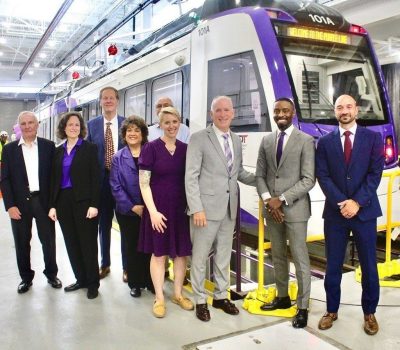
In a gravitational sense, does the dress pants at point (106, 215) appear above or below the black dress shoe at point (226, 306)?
above

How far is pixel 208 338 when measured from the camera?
3088 millimetres

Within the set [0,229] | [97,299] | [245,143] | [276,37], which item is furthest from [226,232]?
[0,229]

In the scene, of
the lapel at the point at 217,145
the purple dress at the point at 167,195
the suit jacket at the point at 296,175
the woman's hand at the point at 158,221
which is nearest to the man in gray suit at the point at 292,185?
the suit jacket at the point at 296,175

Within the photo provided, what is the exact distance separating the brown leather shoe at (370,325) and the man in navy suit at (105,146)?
2.28 meters

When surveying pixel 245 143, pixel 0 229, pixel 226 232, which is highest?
pixel 245 143

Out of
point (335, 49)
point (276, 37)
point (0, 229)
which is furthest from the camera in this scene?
point (0, 229)

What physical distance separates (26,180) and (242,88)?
8.63 ft

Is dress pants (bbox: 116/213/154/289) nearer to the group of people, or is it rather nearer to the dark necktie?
the group of people

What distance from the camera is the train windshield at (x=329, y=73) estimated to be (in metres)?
4.96

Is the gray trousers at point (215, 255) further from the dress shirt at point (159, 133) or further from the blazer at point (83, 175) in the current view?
the dress shirt at point (159, 133)

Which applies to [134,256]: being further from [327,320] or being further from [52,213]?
[327,320]

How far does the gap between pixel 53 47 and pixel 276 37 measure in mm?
17116

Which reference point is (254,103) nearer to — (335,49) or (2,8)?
(335,49)

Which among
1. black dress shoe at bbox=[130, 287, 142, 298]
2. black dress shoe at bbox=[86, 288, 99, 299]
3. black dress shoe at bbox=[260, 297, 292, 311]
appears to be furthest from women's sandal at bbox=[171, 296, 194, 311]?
black dress shoe at bbox=[86, 288, 99, 299]
